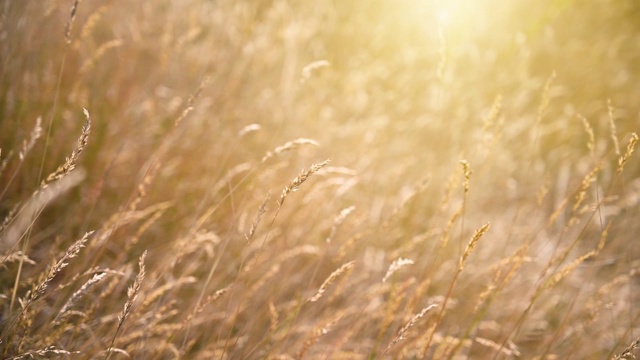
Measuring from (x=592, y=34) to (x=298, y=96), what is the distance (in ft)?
15.7

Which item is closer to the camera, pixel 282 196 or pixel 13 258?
pixel 282 196

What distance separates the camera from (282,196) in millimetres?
1112

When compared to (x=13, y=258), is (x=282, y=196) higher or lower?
higher

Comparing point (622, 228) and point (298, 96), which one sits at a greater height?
point (298, 96)

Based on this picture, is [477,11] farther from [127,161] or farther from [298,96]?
[127,161]

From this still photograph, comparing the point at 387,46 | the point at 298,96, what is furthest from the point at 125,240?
the point at 387,46

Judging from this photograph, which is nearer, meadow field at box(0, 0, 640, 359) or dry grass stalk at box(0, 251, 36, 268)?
dry grass stalk at box(0, 251, 36, 268)

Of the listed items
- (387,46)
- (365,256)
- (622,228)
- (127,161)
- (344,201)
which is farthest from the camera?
(387,46)

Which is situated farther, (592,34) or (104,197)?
(592,34)

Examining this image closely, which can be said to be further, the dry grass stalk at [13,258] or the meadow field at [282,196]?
the meadow field at [282,196]

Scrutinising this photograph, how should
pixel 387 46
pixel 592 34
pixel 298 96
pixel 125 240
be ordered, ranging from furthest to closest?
pixel 592 34, pixel 387 46, pixel 298 96, pixel 125 240

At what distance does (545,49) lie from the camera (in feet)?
20.0

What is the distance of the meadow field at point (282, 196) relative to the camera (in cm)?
148

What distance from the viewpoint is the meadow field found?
148 centimetres
